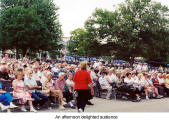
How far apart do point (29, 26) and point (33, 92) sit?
102ft

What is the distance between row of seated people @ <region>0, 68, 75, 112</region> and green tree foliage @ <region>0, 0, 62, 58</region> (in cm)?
2838

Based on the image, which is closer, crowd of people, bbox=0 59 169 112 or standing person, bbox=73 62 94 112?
standing person, bbox=73 62 94 112

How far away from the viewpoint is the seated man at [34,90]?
10434 millimetres

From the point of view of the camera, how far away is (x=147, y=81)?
1573 cm

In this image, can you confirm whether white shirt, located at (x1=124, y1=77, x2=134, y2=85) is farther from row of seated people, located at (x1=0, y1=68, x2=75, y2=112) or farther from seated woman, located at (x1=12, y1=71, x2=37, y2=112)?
seated woman, located at (x1=12, y1=71, x2=37, y2=112)

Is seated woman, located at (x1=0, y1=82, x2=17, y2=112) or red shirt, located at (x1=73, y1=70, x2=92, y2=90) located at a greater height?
red shirt, located at (x1=73, y1=70, x2=92, y2=90)

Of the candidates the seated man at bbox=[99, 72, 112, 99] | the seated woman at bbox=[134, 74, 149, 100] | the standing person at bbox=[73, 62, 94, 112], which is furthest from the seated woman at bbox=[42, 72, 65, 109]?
the seated woman at bbox=[134, 74, 149, 100]

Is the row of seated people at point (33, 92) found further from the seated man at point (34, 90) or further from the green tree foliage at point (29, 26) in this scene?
the green tree foliage at point (29, 26)

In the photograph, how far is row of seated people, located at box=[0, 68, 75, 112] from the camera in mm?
9531

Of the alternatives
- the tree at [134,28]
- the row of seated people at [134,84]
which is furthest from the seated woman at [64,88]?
the tree at [134,28]

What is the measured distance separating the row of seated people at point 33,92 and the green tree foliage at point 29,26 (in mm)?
28383
